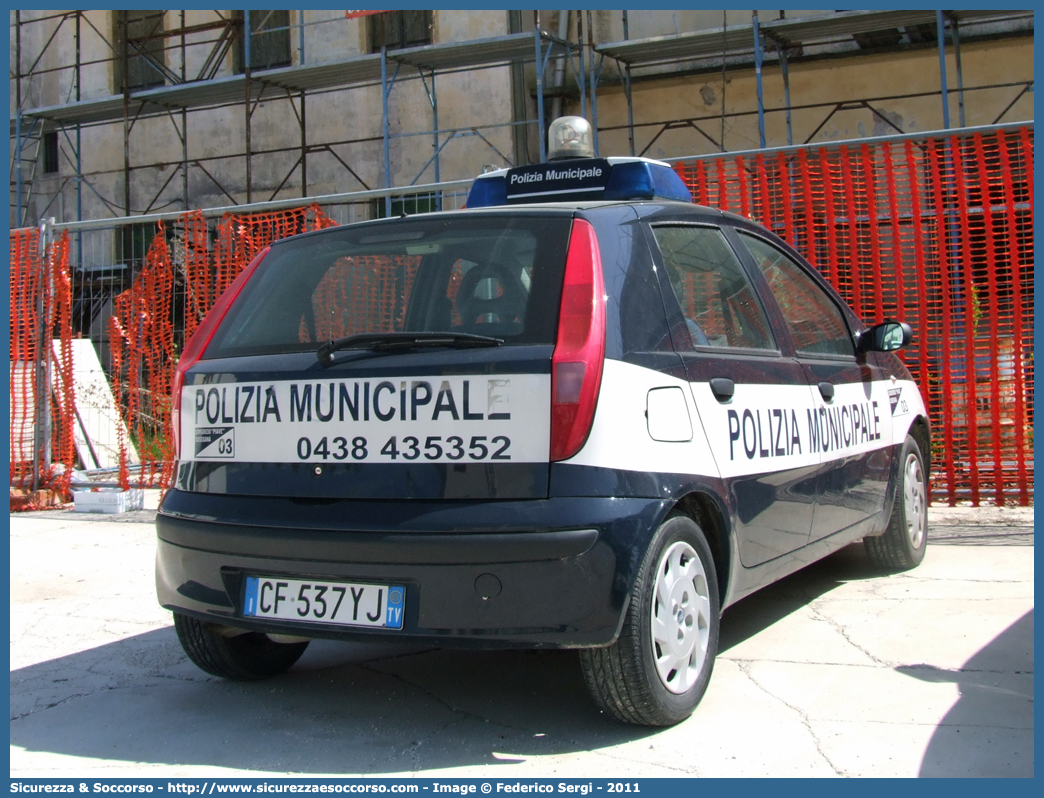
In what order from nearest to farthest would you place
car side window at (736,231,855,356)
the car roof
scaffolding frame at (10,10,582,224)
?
1. the car roof
2. car side window at (736,231,855,356)
3. scaffolding frame at (10,10,582,224)

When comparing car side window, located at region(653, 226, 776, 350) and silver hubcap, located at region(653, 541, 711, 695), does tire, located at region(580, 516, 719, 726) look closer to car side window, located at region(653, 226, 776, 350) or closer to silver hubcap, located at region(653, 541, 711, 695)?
silver hubcap, located at region(653, 541, 711, 695)

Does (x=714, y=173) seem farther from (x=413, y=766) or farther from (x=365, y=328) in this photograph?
(x=413, y=766)

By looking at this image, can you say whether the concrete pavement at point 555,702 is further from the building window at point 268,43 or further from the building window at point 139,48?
the building window at point 139,48

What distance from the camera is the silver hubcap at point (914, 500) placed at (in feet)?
16.0

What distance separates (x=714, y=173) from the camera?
6891 millimetres

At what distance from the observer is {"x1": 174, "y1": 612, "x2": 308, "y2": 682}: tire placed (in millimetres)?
3424

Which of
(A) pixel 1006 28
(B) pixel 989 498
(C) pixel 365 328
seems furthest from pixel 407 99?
(C) pixel 365 328

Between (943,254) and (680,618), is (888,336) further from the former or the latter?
(943,254)

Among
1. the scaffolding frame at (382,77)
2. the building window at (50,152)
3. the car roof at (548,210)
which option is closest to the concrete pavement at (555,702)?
the car roof at (548,210)

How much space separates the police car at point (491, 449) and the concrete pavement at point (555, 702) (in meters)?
0.21

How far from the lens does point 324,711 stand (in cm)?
329

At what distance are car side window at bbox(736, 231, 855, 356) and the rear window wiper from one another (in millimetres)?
1456

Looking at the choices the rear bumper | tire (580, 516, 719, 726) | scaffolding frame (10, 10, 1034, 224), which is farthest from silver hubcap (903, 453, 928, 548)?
scaffolding frame (10, 10, 1034, 224)
